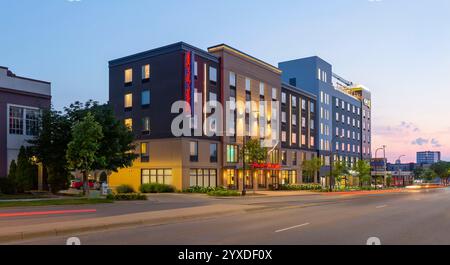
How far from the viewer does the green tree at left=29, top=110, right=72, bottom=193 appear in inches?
1308

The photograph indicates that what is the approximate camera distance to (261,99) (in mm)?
60750

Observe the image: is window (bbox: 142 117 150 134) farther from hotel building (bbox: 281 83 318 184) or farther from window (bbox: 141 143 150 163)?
hotel building (bbox: 281 83 318 184)

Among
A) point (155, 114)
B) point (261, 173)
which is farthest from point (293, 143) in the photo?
point (155, 114)

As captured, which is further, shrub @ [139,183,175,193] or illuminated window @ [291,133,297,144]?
illuminated window @ [291,133,297,144]

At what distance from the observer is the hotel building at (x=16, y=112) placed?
113 feet

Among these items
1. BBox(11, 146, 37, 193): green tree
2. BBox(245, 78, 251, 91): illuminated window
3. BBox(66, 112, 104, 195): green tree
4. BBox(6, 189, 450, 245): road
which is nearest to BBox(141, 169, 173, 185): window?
BBox(11, 146, 37, 193): green tree

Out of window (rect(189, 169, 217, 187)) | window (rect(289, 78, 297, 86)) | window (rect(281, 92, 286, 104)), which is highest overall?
window (rect(289, 78, 297, 86))

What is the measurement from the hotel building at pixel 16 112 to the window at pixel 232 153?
79.1ft

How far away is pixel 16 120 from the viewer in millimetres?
35688

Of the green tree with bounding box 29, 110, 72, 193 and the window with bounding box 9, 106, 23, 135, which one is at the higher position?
the window with bounding box 9, 106, 23, 135

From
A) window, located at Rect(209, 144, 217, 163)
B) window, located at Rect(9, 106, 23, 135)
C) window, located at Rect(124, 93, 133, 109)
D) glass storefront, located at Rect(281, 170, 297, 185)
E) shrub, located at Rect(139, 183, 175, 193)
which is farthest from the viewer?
glass storefront, located at Rect(281, 170, 297, 185)

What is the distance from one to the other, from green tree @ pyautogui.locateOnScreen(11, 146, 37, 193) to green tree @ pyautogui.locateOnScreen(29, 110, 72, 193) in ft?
2.70

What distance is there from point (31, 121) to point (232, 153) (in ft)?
85.4

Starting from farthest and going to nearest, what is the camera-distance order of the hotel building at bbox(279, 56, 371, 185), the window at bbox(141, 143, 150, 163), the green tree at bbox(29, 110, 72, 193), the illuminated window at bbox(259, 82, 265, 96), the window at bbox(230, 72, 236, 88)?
the hotel building at bbox(279, 56, 371, 185) → the illuminated window at bbox(259, 82, 265, 96) → the window at bbox(230, 72, 236, 88) → the window at bbox(141, 143, 150, 163) → the green tree at bbox(29, 110, 72, 193)
